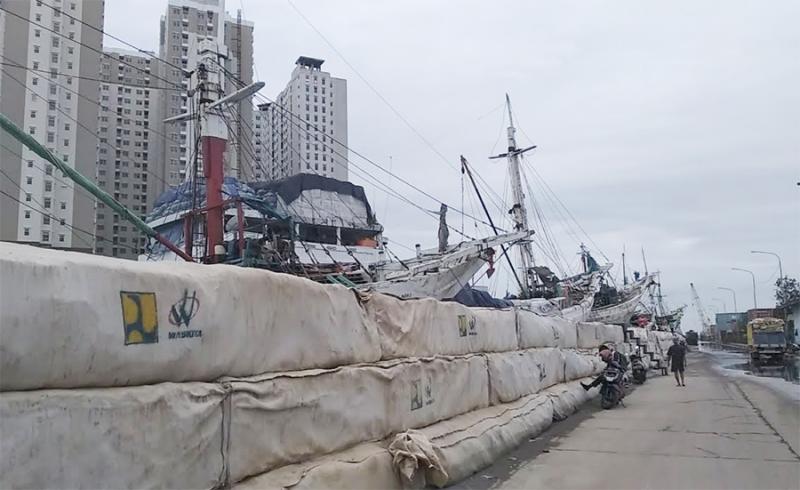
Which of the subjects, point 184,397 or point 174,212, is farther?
point 174,212

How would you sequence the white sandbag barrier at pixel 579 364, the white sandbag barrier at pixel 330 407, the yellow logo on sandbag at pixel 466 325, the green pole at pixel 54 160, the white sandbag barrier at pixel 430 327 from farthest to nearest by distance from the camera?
the white sandbag barrier at pixel 579 364 → the yellow logo on sandbag at pixel 466 325 → the green pole at pixel 54 160 → the white sandbag barrier at pixel 430 327 → the white sandbag barrier at pixel 330 407

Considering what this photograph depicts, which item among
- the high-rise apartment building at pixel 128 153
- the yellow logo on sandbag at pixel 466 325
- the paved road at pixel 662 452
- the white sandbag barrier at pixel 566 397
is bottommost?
the paved road at pixel 662 452

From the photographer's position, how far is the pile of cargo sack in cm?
312

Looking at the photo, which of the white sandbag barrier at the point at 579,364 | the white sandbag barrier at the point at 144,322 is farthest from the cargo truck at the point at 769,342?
the white sandbag barrier at the point at 144,322

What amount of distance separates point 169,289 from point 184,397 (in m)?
0.68

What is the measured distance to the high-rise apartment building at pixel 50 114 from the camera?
Result: 215 ft

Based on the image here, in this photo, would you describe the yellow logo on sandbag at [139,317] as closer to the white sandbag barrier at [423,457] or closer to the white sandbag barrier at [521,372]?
the white sandbag barrier at [423,457]

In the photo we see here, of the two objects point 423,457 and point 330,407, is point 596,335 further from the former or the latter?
point 330,407

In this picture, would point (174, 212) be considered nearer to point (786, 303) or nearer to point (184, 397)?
point (184, 397)

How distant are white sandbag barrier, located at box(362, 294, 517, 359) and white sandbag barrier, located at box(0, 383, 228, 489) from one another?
2604 millimetres

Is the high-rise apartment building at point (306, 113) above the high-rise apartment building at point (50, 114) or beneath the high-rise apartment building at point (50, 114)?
beneath

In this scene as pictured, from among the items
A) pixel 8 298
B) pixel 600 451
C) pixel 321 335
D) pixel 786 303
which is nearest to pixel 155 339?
pixel 8 298

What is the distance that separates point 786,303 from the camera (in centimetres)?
5444

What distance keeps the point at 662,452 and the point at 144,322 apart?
7.15 m
